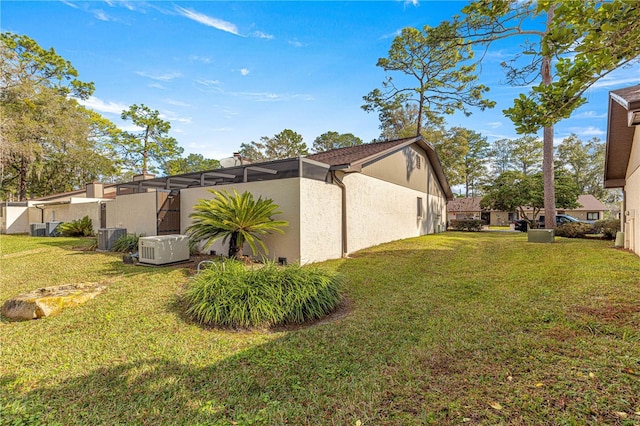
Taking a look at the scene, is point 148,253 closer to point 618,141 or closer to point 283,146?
point 618,141

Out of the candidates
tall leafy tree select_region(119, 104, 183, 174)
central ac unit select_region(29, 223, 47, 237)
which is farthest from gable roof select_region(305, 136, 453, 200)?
tall leafy tree select_region(119, 104, 183, 174)

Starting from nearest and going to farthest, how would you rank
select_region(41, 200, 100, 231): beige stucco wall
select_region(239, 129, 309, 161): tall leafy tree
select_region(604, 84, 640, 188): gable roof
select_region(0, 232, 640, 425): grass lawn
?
select_region(0, 232, 640, 425): grass lawn → select_region(604, 84, 640, 188): gable roof → select_region(41, 200, 100, 231): beige stucco wall → select_region(239, 129, 309, 161): tall leafy tree

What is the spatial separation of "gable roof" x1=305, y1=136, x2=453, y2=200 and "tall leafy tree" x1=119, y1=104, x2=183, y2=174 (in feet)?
77.4

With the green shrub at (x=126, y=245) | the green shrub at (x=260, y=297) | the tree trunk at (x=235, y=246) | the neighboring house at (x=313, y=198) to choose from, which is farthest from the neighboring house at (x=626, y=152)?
the green shrub at (x=126, y=245)

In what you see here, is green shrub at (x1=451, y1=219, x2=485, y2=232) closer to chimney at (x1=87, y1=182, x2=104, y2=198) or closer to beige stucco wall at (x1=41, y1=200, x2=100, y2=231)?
beige stucco wall at (x1=41, y1=200, x2=100, y2=231)

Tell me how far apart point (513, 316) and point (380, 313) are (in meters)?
1.75

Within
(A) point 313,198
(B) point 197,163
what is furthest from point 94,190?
(B) point 197,163

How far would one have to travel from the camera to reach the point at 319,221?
7.68 metres

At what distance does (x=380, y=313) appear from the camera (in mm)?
Answer: 4184

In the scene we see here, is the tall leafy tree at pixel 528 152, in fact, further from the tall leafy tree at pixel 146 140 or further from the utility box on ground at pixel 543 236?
the tall leafy tree at pixel 146 140

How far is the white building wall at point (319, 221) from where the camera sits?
7160mm

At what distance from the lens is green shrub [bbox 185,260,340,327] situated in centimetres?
391

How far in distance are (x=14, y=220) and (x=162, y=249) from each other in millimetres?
19356

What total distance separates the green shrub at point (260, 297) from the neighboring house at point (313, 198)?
239 centimetres
